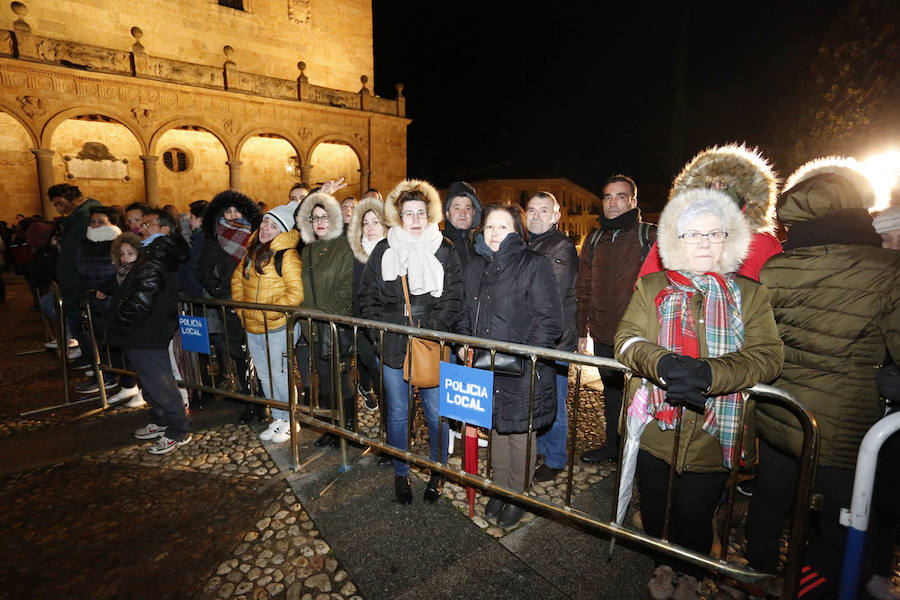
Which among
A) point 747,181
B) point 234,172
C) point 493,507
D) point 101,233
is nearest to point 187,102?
point 234,172

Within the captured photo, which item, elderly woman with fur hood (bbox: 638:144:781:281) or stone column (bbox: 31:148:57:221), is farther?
Result: stone column (bbox: 31:148:57:221)

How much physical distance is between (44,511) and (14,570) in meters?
0.63

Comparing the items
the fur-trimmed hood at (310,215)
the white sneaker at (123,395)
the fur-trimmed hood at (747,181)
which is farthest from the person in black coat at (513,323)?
the white sneaker at (123,395)

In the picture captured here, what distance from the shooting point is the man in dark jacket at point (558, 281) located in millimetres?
3588

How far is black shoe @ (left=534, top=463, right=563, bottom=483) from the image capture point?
3.41 m

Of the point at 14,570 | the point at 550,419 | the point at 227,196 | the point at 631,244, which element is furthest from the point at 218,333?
the point at 631,244

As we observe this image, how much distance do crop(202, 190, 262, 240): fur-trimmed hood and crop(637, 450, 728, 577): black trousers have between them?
423 cm

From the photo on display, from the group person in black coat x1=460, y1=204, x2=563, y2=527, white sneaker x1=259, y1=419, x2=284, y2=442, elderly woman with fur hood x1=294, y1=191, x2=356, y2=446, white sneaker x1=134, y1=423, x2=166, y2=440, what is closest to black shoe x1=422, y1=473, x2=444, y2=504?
person in black coat x1=460, y1=204, x2=563, y2=527

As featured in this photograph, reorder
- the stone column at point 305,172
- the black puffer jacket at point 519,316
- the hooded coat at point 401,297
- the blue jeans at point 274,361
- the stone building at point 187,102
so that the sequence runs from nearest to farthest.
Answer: the black puffer jacket at point 519,316 → the hooded coat at point 401,297 → the blue jeans at point 274,361 → the stone building at point 187,102 → the stone column at point 305,172

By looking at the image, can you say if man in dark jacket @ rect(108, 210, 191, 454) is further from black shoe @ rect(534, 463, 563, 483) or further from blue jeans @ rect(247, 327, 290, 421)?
black shoe @ rect(534, 463, 563, 483)

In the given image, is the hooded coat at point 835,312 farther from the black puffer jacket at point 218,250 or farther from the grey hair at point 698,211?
the black puffer jacket at point 218,250

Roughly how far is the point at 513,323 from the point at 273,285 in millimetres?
2384

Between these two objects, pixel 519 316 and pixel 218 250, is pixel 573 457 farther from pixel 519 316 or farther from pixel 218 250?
pixel 218 250

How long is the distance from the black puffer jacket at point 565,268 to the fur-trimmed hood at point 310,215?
6.23ft
